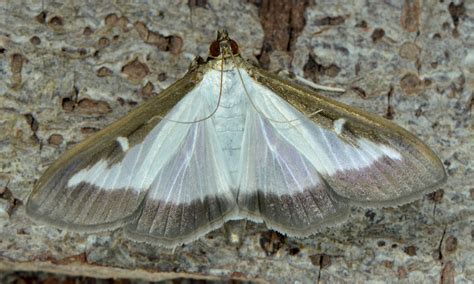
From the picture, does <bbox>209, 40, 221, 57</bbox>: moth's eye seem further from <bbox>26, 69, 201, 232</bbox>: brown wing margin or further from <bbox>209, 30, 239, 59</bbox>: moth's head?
<bbox>26, 69, 201, 232</bbox>: brown wing margin

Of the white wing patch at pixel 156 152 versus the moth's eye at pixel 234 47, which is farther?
the moth's eye at pixel 234 47

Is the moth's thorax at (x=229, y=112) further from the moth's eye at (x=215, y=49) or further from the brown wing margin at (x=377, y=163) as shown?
the brown wing margin at (x=377, y=163)

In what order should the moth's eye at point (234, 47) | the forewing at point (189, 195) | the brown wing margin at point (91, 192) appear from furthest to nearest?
1. the moth's eye at point (234, 47)
2. the forewing at point (189, 195)
3. the brown wing margin at point (91, 192)

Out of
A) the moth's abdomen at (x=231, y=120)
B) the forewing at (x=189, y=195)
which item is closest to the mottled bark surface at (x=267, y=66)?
the forewing at (x=189, y=195)

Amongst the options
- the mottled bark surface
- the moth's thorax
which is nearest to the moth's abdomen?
the moth's thorax

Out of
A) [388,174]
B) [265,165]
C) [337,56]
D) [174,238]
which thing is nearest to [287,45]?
[337,56]

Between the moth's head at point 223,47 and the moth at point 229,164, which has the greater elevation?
the moth's head at point 223,47

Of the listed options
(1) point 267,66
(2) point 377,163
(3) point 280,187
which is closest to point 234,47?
(1) point 267,66

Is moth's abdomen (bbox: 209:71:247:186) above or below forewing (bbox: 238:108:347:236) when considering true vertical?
A: above

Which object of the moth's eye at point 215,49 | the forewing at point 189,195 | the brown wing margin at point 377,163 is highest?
the moth's eye at point 215,49
